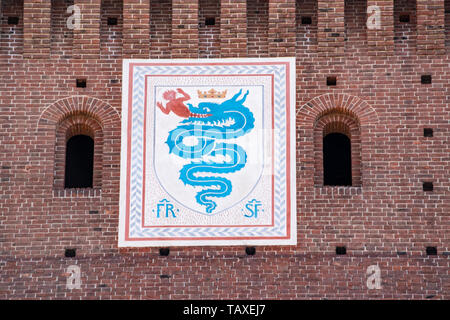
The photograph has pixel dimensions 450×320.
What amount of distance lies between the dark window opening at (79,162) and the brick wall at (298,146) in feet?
1.65

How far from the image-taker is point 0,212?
695 inches

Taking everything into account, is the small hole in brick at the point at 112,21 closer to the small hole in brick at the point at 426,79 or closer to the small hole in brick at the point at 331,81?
the small hole in brick at the point at 331,81

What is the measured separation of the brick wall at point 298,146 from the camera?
1730cm

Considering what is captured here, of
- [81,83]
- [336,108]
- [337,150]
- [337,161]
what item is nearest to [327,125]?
[336,108]

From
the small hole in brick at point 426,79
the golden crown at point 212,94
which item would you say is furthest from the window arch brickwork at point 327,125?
the golden crown at point 212,94

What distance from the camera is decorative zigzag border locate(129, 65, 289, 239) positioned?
57.5 ft

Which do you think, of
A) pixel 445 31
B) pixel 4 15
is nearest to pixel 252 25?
pixel 445 31

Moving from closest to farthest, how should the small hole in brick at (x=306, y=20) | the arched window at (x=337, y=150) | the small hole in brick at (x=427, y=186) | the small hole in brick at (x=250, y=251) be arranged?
the small hole in brick at (x=250, y=251) < the small hole in brick at (x=427, y=186) < the arched window at (x=337, y=150) < the small hole in brick at (x=306, y=20)

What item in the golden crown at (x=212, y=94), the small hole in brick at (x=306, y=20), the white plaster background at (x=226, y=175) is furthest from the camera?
the small hole in brick at (x=306, y=20)

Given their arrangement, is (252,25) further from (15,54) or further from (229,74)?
(15,54)

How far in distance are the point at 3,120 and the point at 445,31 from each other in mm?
9007

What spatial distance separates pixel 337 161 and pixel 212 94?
286 cm

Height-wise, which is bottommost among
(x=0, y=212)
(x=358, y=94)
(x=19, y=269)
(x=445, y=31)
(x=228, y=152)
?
(x=19, y=269)

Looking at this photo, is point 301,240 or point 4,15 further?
point 4,15
